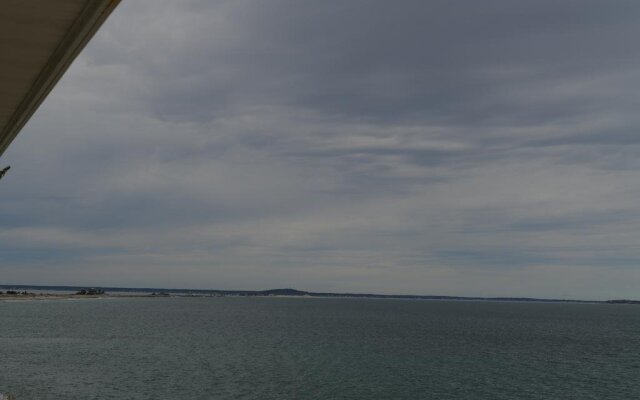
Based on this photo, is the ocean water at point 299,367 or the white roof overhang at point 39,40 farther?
the ocean water at point 299,367

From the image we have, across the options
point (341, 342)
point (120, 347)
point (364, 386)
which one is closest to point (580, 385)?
point (364, 386)

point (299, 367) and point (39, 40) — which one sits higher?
point (39, 40)

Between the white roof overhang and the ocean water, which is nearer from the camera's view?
the white roof overhang

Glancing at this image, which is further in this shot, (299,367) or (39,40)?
(299,367)

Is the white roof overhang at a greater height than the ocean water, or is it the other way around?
the white roof overhang

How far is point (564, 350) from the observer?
9450cm

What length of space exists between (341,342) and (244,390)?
4662 centimetres

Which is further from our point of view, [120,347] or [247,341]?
[247,341]

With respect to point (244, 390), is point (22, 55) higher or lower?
higher

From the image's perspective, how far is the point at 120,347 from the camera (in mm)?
81562

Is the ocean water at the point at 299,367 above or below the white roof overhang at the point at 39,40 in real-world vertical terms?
below

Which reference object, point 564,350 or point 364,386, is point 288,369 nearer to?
point 364,386

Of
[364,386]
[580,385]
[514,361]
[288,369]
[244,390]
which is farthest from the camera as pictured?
[514,361]

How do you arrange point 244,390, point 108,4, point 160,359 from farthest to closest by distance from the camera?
1. point 160,359
2. point 244,390
3. point 108,4
